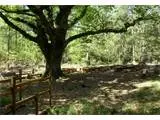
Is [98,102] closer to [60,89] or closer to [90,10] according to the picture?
[60,89]

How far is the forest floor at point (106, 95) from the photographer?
8180 mm

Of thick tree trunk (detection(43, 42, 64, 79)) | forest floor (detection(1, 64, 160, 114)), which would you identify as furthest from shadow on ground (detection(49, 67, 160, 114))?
thick tree trunk (detection(43, 42, 64, 79))

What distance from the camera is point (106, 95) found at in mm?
10281

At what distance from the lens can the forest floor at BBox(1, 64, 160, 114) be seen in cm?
818

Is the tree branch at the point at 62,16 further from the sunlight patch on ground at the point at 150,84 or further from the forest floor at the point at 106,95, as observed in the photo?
the sunlight patch on ground at the point at 150,84

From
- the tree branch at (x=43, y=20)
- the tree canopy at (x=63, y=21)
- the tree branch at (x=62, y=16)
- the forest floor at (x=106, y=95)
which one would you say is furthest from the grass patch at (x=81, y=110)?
the tree branch at (x=62, y=16)

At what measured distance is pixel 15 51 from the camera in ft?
76.3

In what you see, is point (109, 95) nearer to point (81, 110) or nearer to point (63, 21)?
point (81, 110)

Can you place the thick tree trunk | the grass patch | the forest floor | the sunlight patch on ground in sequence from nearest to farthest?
the grass patch < the forest floor < the sunlight patch on ground < the thick tree trunk

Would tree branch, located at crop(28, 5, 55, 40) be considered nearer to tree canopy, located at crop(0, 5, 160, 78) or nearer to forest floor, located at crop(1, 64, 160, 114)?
tree canopy, located at crop(0, 5, 160, 78)

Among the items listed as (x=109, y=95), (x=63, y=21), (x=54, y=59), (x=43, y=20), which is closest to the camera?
(x=109, y=95)

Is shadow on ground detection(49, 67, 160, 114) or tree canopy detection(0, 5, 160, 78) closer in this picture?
shadow on ground detection(49, 67, 160, 114)

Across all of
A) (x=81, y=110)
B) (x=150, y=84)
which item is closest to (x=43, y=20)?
(x=150, y=84)

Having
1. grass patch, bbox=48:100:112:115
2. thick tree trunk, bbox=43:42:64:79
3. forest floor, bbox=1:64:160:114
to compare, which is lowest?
grass patch, bbox=48:100:112:115
